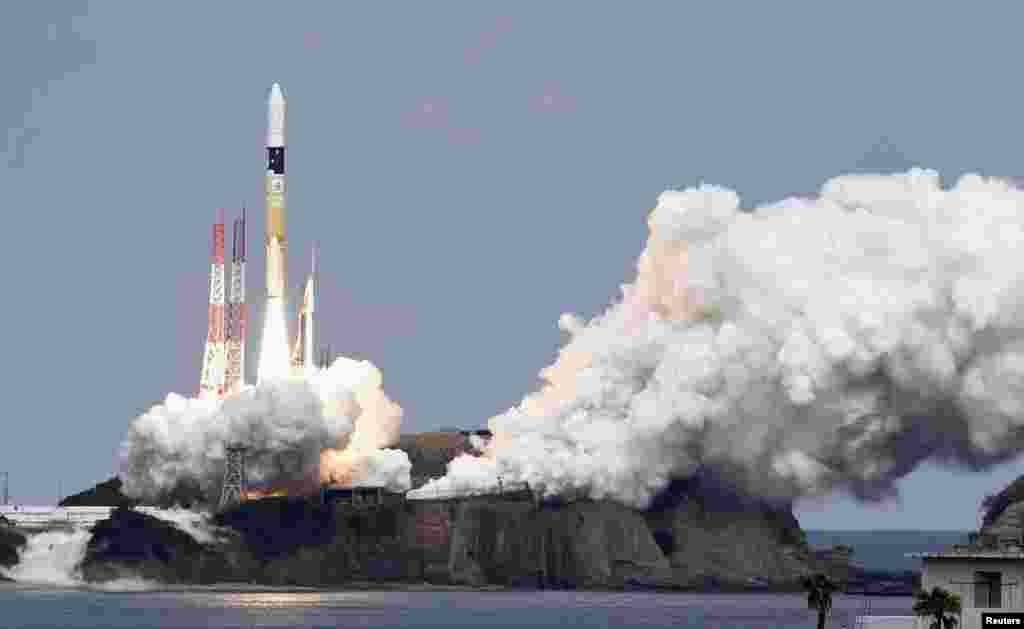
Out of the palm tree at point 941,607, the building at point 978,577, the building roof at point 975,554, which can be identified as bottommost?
the palm tree at point 941,607

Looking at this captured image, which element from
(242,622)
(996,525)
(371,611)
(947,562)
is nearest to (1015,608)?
(947,562)

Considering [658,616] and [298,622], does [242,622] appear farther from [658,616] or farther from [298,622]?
[658,616]

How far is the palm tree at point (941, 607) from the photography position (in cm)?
9712

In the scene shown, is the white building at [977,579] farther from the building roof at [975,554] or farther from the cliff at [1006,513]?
the cliff at [1006,513]

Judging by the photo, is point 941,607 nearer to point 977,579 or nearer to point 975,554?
point 977,579

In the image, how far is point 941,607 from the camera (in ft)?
318

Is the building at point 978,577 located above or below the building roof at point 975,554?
below

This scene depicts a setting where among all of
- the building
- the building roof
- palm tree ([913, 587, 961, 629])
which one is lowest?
palm tree ([913, 587, 961, 629])

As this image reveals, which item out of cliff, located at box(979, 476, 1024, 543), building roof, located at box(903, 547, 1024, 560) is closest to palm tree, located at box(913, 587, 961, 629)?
building roof, located at box(903, 547, 1024, 560)

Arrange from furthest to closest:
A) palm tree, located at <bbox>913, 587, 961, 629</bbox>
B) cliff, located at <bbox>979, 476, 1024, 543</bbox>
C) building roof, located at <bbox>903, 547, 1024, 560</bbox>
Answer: cliff, located at <bbox>979, 476, 1024, 543</bbox>, palm tree, located at <bbox>913, 587, 961, 629</bbox>, building roof, located at <bbox>903, 547, 1024, 560</bbox>

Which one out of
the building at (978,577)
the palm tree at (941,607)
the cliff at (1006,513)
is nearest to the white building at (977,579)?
the building at (978,577)

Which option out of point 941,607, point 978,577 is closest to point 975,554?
point 978,577

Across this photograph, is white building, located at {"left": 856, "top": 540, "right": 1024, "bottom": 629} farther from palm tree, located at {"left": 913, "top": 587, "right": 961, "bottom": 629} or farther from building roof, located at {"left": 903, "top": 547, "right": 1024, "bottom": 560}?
palm tree, located at {"left": 913, "top": 587, "right": 961, "bottom": 629}

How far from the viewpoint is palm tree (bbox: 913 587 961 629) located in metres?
97.1
